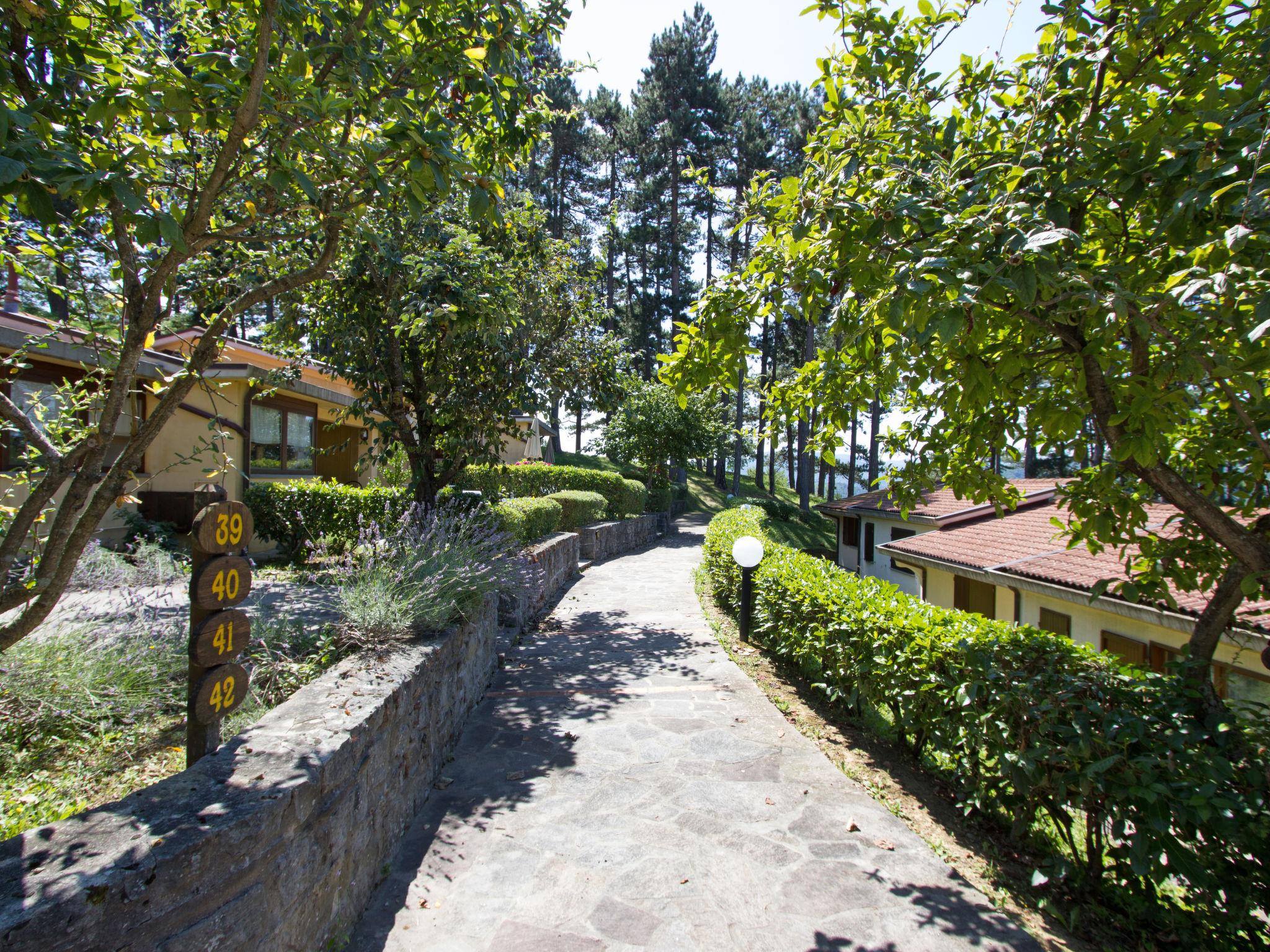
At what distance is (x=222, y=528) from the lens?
271 cm

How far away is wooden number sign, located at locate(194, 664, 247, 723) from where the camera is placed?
2.56 meters

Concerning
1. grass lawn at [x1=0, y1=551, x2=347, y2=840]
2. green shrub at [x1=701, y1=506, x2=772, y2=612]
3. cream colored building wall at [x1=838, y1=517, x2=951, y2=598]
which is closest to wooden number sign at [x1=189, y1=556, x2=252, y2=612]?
grass lawn at [x1=0, y1=551, x2=347, y2=840]

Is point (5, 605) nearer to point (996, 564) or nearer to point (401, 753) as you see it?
point (401, 753)

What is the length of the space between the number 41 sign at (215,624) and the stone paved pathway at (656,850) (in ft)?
3.81

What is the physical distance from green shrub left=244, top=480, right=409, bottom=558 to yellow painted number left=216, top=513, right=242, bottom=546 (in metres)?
8.14

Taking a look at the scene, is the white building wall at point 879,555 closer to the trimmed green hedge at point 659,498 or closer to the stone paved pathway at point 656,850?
the trimmed green hedge at point 659,498

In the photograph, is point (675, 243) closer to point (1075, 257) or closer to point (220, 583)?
point (1075, 257)

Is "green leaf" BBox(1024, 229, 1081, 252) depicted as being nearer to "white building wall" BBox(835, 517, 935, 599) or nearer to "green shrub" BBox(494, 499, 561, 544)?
"green shrub" BBox(494, 499, 561, 544)

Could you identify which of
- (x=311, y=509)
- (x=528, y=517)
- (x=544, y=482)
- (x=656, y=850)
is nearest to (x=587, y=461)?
(x=544, y=482)

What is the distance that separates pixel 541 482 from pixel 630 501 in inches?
202

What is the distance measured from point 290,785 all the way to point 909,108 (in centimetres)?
453

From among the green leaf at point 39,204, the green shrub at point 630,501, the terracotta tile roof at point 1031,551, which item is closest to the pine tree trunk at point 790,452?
the green shrub at point 630,501

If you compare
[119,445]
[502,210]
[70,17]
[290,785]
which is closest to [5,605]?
[290,785]

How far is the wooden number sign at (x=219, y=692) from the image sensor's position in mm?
2562
